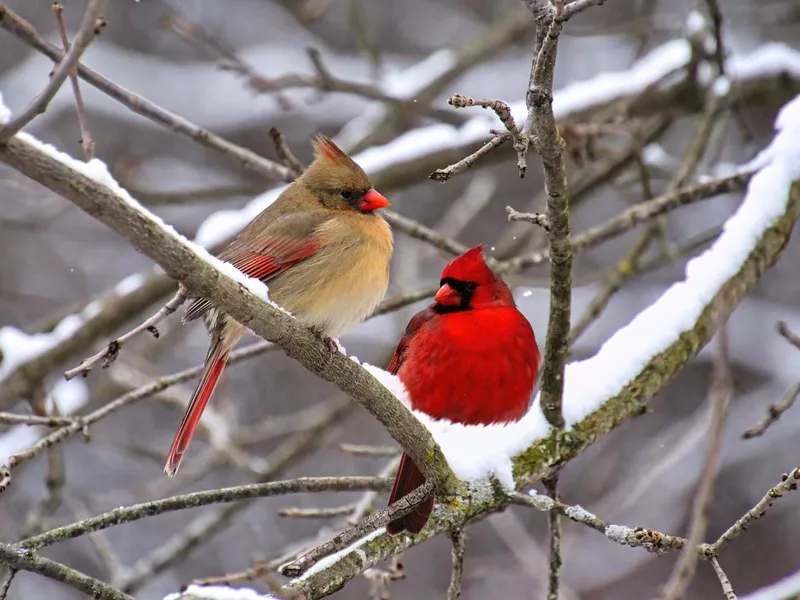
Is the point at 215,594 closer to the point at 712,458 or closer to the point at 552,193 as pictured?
the point at 712,458

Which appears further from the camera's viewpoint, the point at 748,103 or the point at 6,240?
the point at 6,240

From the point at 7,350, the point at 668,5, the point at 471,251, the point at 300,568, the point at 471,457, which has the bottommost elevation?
the point at 300,568

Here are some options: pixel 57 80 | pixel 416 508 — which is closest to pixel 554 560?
pixel 416 508

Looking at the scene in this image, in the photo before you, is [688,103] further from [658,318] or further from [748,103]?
[658,318]

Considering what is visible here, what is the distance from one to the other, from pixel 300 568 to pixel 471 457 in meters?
0.85

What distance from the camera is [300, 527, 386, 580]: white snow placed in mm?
2163

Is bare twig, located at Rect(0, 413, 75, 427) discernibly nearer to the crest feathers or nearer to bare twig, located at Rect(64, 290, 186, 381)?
bare twig, located at Rect(64, 290, 186, 381)

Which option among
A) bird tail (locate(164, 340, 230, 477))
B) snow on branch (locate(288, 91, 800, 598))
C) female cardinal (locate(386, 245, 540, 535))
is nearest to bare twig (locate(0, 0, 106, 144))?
snow on branch (locate(288, 91, 800, 598))

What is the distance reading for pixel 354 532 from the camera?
86.7 inches

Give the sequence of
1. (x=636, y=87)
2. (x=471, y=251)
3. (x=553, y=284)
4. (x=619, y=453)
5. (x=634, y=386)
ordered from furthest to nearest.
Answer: (x=619, y=453) < (x=636, y=87) < (x=471, y=251) < (x=634, y=386) < (x=553, y=284)

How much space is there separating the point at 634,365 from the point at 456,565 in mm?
932

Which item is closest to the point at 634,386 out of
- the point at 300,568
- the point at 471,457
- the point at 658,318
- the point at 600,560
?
the point at 658,318

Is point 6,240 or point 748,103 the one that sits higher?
point 6,240

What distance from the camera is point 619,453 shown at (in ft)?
22.8
